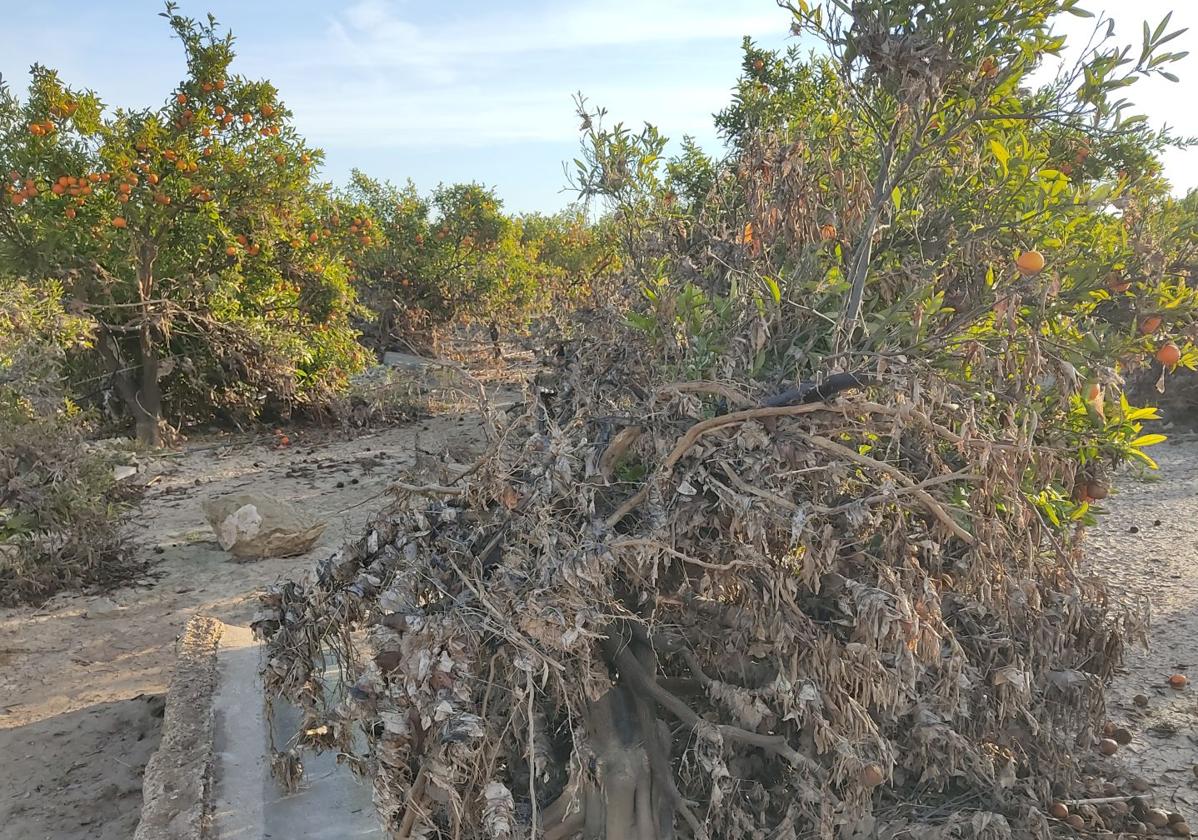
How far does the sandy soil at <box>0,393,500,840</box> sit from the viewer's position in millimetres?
3372

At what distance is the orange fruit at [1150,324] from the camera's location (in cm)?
249

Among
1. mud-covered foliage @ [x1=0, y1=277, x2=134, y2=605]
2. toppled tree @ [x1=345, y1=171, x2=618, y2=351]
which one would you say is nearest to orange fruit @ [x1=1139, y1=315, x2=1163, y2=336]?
mud-covered foliage @ [x1=0, y1=277, x2=134, y2=605]

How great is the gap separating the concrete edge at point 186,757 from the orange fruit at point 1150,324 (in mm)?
3153

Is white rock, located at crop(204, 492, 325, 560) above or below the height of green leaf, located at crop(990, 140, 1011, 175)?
below

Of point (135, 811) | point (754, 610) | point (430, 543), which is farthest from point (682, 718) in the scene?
point (135, 811)

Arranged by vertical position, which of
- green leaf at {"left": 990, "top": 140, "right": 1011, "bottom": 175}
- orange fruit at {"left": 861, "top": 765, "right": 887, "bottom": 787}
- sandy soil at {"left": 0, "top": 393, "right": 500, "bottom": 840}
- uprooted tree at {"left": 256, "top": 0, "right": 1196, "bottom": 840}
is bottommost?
sandy soil at {"left": 0, "top": 393, "right": 500, "bottom": 840}

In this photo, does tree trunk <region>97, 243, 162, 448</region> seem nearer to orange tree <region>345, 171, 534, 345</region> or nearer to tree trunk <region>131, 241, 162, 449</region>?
tree trunk <region>131, 241, 162, 449</region>

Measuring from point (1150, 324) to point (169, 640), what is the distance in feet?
15.6

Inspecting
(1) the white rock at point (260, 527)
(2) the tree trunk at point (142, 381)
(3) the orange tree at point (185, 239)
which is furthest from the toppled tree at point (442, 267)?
(1) the white rock at point (260, 527)

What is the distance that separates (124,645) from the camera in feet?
15.3

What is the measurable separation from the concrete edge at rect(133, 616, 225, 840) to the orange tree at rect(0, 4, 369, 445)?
208 inches

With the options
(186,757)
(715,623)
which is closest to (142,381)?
(186,757)

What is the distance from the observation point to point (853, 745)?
7.32 ft

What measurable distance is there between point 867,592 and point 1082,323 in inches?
54.5
